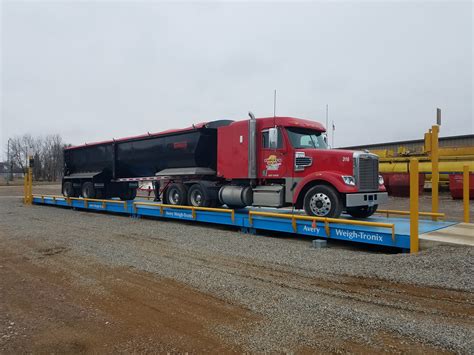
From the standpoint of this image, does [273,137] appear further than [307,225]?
Yes

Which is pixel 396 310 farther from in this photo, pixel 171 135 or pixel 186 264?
pixel 171 135

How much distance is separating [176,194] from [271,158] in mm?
3854

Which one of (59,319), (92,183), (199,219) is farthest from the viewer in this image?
(92,183)

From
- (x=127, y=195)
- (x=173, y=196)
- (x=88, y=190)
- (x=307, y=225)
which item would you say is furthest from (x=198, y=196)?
(x=88, y=190)

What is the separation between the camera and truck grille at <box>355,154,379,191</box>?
802 cm

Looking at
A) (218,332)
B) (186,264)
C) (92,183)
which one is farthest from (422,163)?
(218,332)

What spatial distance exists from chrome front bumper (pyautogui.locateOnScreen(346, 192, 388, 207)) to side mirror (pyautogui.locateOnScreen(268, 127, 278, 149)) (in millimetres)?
2533

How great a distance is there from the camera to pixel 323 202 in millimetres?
8102

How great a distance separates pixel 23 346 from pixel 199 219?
686 cm

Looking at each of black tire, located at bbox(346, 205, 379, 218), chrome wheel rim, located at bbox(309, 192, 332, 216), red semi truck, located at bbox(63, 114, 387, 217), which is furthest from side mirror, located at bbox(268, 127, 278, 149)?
black tire, located at bbox(346, 205, 379, 218)

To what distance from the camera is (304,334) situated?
11.5 ft

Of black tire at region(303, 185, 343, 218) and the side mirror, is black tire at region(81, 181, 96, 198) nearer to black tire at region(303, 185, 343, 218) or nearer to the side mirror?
the side mirror

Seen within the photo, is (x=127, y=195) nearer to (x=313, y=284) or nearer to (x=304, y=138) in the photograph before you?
(x=304, y=138)

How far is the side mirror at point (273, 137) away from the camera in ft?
30.8
